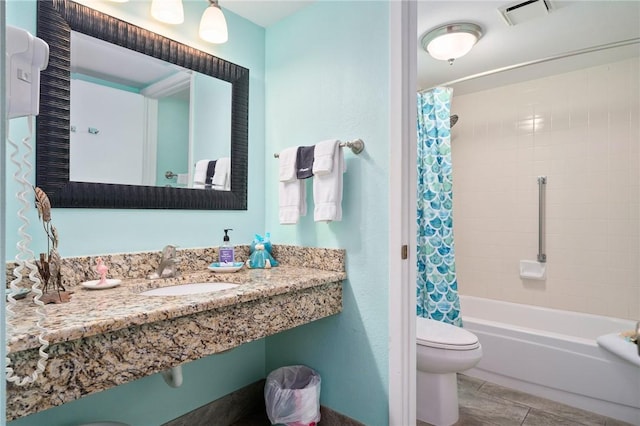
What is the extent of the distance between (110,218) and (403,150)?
1.26 m

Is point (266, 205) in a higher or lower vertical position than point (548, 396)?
higher

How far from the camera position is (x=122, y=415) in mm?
1462

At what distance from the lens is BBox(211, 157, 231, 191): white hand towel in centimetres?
185

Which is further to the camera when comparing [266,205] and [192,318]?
[266,205]

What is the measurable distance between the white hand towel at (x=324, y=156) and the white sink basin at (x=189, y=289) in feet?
2.07

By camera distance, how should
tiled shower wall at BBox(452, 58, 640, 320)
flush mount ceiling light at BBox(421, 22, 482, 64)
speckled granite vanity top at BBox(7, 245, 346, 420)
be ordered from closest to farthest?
1. speckled granite vanity top at BBox(7, 245, 346, 420)
2. flush mount ceiling light at BBox(421, 22, 482, 64)
3. tiled shower wall at BBox(452, 58, 640, 320)

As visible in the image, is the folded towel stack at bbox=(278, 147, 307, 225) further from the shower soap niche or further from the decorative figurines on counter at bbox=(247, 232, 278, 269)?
the shower soap niche

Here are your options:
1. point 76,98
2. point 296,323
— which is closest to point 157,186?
point 76,98

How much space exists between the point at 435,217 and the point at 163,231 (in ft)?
5.57

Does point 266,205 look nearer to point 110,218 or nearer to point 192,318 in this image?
point 110,218

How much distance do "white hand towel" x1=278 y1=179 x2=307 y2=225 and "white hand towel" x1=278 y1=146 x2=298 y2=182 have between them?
31 mm

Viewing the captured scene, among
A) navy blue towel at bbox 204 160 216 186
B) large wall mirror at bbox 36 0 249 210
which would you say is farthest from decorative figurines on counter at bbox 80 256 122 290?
navy blue towel at bbox 204 160 216 186

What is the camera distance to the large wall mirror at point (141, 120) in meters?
1.33

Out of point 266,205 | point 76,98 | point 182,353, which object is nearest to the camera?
point 182,353
